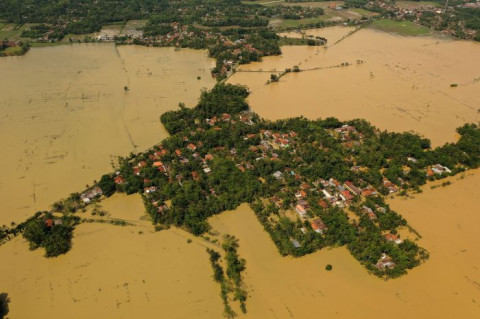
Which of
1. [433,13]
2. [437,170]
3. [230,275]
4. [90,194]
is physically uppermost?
[433,13]

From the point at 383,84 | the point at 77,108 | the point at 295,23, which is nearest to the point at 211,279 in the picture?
the point at 77,108

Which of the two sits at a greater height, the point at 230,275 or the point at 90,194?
the point at 90,194

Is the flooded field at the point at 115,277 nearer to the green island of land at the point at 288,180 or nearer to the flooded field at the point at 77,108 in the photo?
the green island of land at the point at 288,180

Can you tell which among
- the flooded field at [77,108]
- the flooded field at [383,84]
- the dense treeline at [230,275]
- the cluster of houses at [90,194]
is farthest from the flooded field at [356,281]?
the flooded field at [77,108]

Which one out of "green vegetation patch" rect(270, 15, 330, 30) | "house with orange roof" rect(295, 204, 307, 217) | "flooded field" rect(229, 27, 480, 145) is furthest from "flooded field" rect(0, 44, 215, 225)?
"green vegetation patch" rect(270, 15, 330, 30)

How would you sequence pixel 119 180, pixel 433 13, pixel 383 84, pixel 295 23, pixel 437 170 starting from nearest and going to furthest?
pixel 119 180, pixel 437 170, pixel 383 84, pixel 295 23, pixel 433 13

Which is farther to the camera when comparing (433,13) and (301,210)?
(433,13)

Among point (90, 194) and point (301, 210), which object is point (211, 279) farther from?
point (90, 194)
